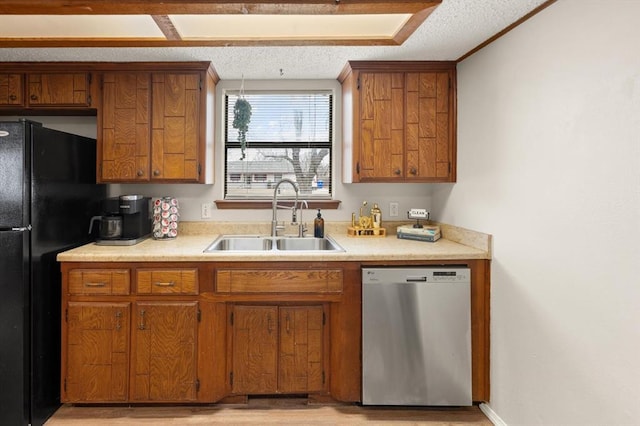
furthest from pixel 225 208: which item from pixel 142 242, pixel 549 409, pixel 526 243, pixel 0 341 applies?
pixel 549 409

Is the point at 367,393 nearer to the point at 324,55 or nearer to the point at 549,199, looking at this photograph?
the point at 549,199

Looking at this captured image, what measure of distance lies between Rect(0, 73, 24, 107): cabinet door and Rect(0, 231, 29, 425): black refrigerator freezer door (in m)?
1.11

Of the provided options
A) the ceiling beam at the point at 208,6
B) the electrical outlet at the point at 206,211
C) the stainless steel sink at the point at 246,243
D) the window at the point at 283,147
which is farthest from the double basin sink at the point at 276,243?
the ceiling beam at the point at 208,6

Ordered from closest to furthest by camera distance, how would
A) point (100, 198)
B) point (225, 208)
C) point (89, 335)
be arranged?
1. point (89, 335)
2. point (100, 198)
3. point (225, 208)

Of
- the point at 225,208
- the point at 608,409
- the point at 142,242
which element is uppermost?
the point at 225,208

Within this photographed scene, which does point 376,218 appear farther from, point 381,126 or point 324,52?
point 324,52

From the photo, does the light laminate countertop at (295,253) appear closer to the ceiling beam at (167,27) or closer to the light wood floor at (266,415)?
the light wood floor at (266,415)

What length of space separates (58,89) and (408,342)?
282cm

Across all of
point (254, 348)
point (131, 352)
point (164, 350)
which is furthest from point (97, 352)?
point (254, 348)

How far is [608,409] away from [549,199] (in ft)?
2.82

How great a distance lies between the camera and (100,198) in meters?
2.66

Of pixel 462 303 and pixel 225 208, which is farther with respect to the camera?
pixel 225 208

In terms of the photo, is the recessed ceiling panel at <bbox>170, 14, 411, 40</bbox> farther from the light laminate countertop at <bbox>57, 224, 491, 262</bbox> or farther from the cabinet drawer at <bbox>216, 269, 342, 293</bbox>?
the cabinet drawer at <bbox>216, 269, 342, 293</bbox>

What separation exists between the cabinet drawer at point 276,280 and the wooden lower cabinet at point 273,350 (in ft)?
0.40
